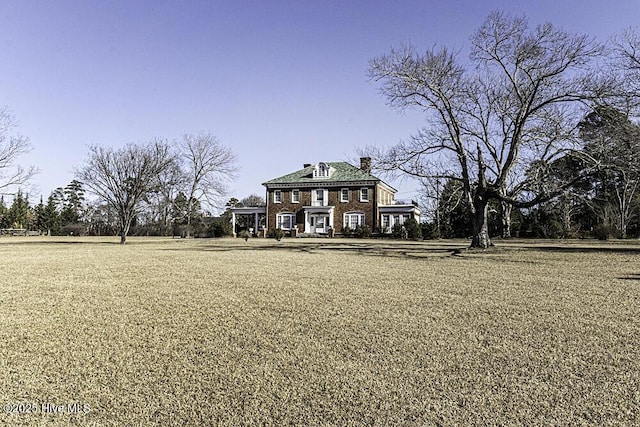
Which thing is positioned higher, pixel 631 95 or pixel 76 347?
pixel 631 95

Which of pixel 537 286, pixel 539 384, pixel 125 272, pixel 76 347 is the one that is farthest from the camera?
pixel 125 272

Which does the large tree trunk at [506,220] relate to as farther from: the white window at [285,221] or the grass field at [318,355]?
the grass field at [318,355]

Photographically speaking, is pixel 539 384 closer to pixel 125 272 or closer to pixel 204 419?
pixel 204 419

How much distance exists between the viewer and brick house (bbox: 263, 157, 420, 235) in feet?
137

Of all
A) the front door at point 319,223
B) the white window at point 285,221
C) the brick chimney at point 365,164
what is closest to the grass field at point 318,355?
the brick chimney at point 365,164

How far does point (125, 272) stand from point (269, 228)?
32.7 m

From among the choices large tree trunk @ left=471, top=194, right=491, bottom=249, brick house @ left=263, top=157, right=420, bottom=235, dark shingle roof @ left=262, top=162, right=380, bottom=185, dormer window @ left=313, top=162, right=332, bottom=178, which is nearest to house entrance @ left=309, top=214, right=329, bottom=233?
brick house @ left=263, top=157, right=420, bottom=235

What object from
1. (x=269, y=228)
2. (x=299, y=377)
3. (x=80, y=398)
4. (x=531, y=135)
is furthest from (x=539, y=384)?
(x=269, y=228)

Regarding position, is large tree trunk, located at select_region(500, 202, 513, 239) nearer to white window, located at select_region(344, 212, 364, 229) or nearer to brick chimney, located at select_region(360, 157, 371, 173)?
white window, located at select_region(344, 212, 364, 229)

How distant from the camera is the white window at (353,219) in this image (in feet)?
137

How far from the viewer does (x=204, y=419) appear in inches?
130

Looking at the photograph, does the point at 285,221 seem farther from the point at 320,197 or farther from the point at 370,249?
the point at 370,249

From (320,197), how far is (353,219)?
394cm

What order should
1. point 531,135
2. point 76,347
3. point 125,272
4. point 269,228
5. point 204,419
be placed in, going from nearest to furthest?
point 204,419 → point 76,347 → point 125,272 → point 531,135 → point 269,228
